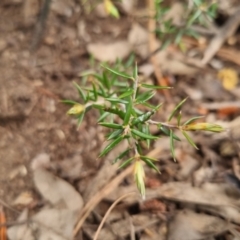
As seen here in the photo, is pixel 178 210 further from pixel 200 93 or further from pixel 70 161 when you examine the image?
pixel 200 93

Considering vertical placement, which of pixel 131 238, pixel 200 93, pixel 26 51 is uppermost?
pixel 26 51

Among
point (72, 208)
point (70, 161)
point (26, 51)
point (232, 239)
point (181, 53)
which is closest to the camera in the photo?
point (232, 239)

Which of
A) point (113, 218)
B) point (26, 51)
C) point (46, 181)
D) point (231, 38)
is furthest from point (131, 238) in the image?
point (231, 38)

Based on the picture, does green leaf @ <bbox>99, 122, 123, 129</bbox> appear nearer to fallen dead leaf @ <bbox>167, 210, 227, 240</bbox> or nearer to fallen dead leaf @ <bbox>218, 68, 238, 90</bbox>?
fallen dead leaf @ <bbox>167, 210, 227, 240</bbox>

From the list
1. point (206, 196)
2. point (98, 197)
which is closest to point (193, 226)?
point (206, 196)

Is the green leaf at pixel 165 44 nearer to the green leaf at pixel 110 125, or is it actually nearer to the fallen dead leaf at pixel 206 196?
the fallen dead leaf at pixel 206 196

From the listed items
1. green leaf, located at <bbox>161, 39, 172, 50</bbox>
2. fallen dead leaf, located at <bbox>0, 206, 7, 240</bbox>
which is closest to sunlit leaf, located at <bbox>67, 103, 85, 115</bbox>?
fallen dead leaf, located at <bbox>0, 206, 7, 240</bbox>
